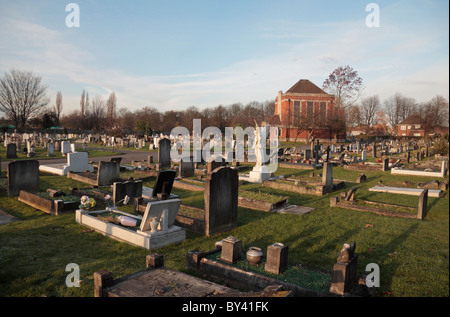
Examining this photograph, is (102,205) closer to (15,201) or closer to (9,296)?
(15,201)

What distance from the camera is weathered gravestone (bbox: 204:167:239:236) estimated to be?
26.8 feet

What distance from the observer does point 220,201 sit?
8477 mm

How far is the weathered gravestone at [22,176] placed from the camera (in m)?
11.7

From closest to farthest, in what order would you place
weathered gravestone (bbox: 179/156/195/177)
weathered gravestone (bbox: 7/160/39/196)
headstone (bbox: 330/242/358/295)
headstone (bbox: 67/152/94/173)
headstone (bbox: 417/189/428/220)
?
headstone (bbox: 330/242/358/295), headstone (bbox: 417/189/428/220), weathered gravestone (bbox: 7/160/39/196), headstone (bbox: 67/152/94/173), weathered gravestone (bbox: 179/156/195/177)

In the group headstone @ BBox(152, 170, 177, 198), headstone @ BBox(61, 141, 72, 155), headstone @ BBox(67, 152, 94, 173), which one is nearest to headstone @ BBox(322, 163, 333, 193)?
headstone @ BBox(152, 170, 177, 198)

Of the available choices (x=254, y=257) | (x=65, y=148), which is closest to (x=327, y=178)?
(x=254, y=257)

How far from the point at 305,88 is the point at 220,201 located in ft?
175

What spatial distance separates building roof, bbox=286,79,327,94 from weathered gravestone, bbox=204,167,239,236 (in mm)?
51610

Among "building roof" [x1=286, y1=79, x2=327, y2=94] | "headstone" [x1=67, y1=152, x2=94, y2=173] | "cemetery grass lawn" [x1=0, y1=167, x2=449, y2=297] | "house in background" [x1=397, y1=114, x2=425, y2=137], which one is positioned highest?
"building roof" [x1=286, y1=79, x2=327, y2=94]

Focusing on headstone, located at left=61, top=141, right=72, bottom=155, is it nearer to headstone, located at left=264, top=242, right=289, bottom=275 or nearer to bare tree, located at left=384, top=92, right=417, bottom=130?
headstone, located at left=264, top=242, right=289, bottom=275

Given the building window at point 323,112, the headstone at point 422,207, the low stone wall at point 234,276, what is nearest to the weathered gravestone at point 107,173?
the low stone wall at point 234,276
